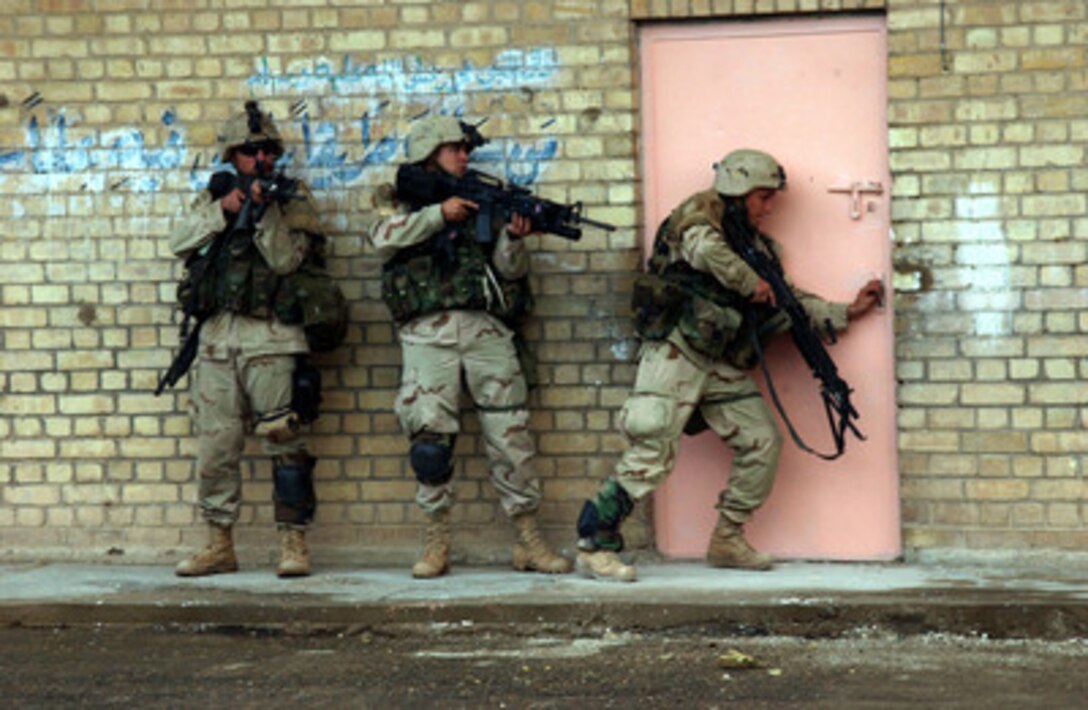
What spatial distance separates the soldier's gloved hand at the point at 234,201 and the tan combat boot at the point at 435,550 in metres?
1.54

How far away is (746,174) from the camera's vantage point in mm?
8281

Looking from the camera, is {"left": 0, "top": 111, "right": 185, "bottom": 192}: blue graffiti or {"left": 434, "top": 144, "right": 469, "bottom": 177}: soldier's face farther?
{"left": 0, "top": 111, "right": 185, "bottom": 192}: blue graffiti

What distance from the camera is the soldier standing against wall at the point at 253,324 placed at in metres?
8.48

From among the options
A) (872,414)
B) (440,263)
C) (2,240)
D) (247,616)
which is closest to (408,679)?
(247,616)

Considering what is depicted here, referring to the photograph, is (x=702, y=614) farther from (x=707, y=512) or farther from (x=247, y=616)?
(x=247, y=616)

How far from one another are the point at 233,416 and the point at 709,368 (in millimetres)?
2071

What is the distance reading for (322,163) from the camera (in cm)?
894

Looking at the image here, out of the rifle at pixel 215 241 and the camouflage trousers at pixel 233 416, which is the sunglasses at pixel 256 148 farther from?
the camouflage trousers at pixel 233 416

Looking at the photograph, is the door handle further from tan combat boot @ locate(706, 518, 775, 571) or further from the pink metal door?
tan combat boot @ locate(706, 518, 775, 571)

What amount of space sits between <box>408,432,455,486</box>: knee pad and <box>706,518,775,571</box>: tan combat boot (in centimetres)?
118

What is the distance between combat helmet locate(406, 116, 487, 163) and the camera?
8.39 meters

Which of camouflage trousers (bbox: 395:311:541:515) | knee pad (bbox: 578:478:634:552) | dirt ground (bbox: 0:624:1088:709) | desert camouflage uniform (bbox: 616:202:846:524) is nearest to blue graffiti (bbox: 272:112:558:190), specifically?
camouflage trousers (bbox: 395:311:541:515)

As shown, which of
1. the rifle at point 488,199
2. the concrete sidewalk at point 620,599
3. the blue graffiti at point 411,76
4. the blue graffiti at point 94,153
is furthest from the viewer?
the blue graffiti at point 94,153

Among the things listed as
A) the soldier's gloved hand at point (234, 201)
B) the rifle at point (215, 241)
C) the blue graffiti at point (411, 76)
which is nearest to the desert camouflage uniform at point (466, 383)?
the rifle at point (215, 241)
